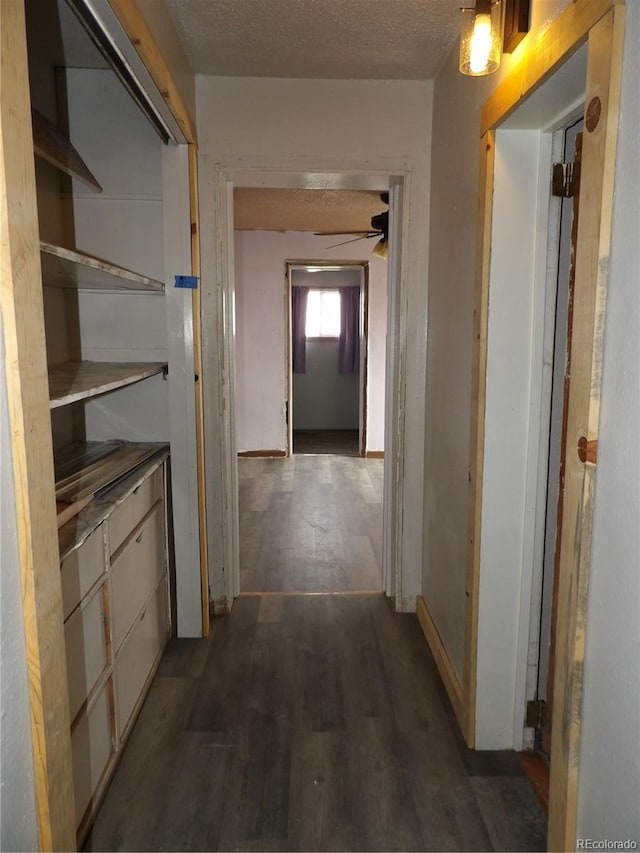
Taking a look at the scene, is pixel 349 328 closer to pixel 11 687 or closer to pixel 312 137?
pixel 312 137

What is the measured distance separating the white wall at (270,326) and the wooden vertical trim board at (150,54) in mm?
3961

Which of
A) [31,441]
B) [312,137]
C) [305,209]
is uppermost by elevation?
[305,209]

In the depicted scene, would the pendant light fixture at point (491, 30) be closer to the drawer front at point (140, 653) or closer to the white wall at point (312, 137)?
the white wall at point (312, 137)

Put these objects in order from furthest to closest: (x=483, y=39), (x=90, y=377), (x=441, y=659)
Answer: (x=441, y=659) → (x=90, y=377) → (x=483, y=39)

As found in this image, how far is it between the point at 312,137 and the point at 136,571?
6.53 feet

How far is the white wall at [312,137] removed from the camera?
2553 millimetres

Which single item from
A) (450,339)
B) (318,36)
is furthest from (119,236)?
(450,339)

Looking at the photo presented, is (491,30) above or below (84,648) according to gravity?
above

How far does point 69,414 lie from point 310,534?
2.00m

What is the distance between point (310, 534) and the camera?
13.1 feet

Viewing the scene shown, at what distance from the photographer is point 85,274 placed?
1.96 meters

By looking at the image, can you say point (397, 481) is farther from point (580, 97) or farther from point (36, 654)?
point (36, 654)

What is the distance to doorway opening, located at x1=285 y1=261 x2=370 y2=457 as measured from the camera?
8086mm

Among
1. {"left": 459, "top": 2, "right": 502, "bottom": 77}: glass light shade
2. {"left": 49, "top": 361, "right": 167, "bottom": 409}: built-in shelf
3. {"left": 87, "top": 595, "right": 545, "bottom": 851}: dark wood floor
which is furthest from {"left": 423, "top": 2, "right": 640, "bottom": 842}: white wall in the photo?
{"left": 49, "top": 361, "right": 167, "bottom": 409}: built-in shelf
